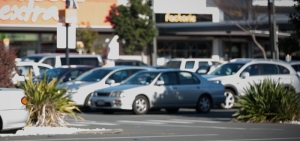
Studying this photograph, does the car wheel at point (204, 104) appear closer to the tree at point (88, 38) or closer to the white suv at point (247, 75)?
the white suv at point (247, 75)

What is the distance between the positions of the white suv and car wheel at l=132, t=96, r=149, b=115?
3.96 metres

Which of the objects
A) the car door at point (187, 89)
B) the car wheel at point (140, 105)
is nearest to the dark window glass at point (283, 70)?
the car door at point (187, 89)

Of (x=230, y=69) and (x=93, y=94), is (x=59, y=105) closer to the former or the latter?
(x=93, y=94)

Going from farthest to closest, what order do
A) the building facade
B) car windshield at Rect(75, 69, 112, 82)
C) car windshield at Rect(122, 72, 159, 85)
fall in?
the building facade, car windshield at Rect(75, 69, 112, 82), car windshield at Rect(122, 72, 159, 85)

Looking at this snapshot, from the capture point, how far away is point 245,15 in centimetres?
4381

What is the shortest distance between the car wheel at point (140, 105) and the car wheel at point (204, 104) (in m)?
2.09

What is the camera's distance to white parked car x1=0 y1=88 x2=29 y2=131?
563 inches

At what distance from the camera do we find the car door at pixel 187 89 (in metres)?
24.2

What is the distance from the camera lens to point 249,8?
41.6 metres

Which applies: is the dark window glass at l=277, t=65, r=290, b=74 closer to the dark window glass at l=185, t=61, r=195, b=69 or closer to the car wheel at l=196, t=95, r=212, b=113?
the car wheel at l=196, t=95, r=212, b=113

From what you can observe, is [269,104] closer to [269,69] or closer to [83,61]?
[269,69]

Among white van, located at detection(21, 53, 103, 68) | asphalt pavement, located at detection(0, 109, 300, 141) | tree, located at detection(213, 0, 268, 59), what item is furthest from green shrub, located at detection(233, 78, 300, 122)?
tree, located at detection(213, 0, 268, 59)

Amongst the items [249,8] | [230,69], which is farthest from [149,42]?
Result: [230,69]

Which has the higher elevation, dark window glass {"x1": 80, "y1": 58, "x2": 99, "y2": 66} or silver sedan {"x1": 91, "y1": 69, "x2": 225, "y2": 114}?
dark window glass {"x1": 80, "y1": 58, "x2": 99, "y2": 66}
